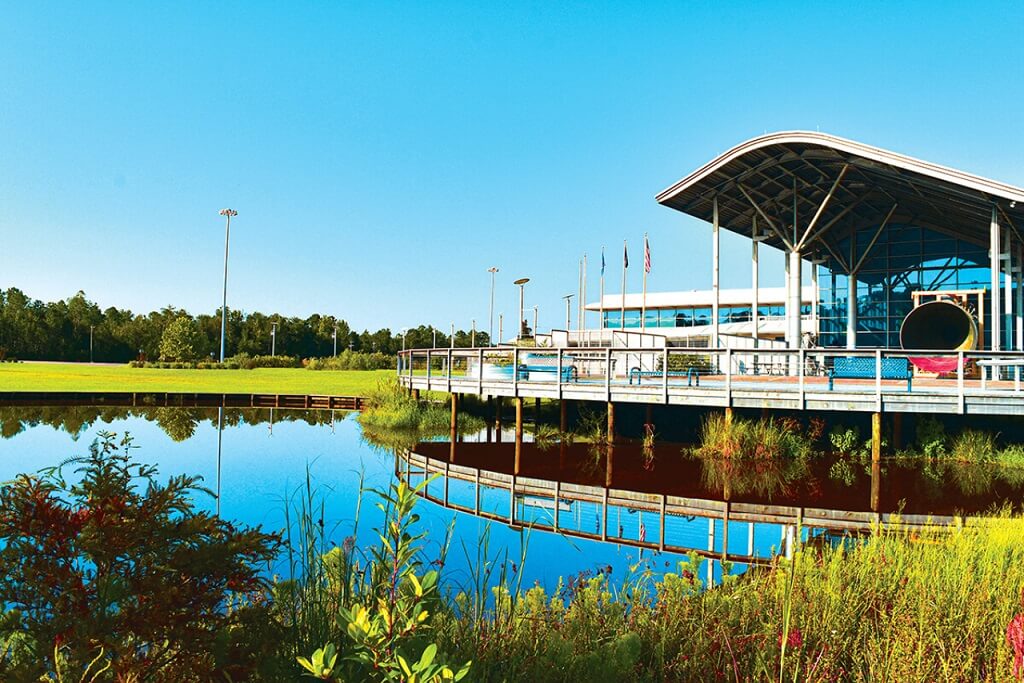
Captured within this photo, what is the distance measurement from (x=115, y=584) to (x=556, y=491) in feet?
32.3

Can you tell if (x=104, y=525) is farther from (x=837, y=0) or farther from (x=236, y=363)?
(x=236, y=363)

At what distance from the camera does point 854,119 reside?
26766 millimetres

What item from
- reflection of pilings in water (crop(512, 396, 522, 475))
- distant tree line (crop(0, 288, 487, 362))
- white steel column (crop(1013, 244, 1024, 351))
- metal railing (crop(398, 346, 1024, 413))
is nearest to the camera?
metal railing (crop(398, 346, 1024, 413))

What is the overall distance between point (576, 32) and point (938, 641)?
16.2 metres

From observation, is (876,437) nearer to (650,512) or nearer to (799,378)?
(799,378)

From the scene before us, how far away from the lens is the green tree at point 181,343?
68.9 metres

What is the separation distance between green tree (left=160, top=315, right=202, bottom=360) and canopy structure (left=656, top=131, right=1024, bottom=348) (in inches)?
2281

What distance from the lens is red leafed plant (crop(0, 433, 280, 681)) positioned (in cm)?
274

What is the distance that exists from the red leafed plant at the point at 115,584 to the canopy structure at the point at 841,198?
2027cm

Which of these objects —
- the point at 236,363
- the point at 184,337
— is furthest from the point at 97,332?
the point at 236,363

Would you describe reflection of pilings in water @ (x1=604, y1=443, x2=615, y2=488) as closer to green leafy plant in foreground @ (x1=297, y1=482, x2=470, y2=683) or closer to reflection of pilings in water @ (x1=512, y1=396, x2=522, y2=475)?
reflection of pilings in water @ (x1=512, y1=396, x2=522, y2=475)

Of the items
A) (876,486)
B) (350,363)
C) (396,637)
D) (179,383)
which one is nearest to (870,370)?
(876,486)

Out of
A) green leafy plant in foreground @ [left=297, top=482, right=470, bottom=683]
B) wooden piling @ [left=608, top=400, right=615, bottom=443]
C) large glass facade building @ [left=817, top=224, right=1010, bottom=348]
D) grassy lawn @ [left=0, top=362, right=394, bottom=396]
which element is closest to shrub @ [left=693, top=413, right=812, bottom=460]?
wooden piling @ [left=608, top=400, right=615, bottom=443]

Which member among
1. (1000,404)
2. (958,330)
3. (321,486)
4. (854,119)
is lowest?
(321,486)
